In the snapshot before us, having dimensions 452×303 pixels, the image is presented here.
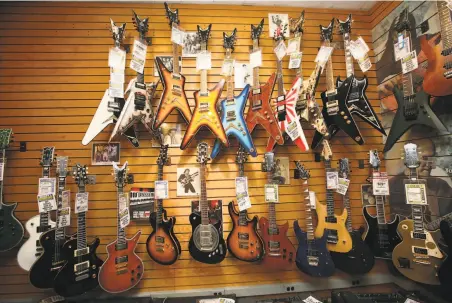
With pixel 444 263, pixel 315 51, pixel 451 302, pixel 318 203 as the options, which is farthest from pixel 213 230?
pixel 315 51

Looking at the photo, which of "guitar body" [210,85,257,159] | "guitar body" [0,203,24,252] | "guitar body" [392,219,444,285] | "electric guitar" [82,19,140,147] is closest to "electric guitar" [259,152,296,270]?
"guitar body" [210,85,257,159]

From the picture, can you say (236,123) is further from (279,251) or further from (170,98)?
(279,251)

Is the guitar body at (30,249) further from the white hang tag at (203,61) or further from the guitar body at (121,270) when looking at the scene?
the white hang tag at (203,61)

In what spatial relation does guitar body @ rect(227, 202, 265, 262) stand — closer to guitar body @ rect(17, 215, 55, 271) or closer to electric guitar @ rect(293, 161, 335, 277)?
electric guitar @ rect(293, 161, 335, 277)

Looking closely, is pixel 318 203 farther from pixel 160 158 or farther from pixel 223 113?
pixel 160 158

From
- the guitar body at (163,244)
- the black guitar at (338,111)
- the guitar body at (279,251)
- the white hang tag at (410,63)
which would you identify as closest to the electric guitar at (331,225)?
the black guitar at (338,111)

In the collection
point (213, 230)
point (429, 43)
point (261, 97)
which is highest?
point (429, 43)

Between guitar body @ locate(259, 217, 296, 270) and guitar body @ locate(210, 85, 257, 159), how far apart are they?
78cm

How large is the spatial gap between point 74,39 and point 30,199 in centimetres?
175

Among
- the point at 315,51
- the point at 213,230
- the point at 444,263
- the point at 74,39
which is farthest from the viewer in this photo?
the point at 315,51

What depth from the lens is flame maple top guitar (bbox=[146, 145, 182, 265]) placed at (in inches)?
89.4

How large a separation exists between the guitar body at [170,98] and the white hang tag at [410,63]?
2.02 m

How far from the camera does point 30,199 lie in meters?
2.44

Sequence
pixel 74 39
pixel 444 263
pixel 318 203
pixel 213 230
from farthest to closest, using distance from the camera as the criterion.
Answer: pixel 74 39 < pixel 318 203 < pixel 213 230 < pixel 444 263
